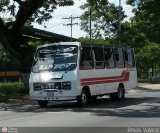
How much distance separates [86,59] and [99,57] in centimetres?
142

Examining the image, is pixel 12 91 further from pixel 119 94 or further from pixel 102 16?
pixel 102 16

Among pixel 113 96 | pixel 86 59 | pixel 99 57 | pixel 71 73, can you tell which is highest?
pixel 99 57

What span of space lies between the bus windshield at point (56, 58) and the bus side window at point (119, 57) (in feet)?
13.7

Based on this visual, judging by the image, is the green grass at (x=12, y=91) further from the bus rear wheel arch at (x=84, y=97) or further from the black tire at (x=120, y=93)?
the bus rear wheel arch at (x=84, y=97)

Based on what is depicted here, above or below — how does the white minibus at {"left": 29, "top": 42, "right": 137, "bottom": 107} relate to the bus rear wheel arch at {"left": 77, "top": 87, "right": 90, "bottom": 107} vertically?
above

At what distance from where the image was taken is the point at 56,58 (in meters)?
21.4

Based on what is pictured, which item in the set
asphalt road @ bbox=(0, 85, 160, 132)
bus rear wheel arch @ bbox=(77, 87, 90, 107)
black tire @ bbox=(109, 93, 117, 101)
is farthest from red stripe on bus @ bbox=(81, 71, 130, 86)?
asphalt road @ bbox=(0, 85, 160, 132)

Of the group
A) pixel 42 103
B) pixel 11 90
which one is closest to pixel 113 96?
pixel 42 103

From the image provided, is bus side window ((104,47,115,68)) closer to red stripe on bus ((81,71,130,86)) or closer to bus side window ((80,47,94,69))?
red stripe on bus ((81,71,130,86))

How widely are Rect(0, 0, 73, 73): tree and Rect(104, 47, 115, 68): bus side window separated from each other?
6384 mm

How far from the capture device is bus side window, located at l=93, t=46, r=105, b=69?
22.7 meters

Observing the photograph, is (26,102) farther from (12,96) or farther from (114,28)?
(114,28)

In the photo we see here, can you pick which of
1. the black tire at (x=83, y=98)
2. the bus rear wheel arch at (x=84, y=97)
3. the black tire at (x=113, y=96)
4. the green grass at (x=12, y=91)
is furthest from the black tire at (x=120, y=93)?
the green grass at (x=12, y=91)

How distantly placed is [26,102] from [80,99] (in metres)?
4.67
